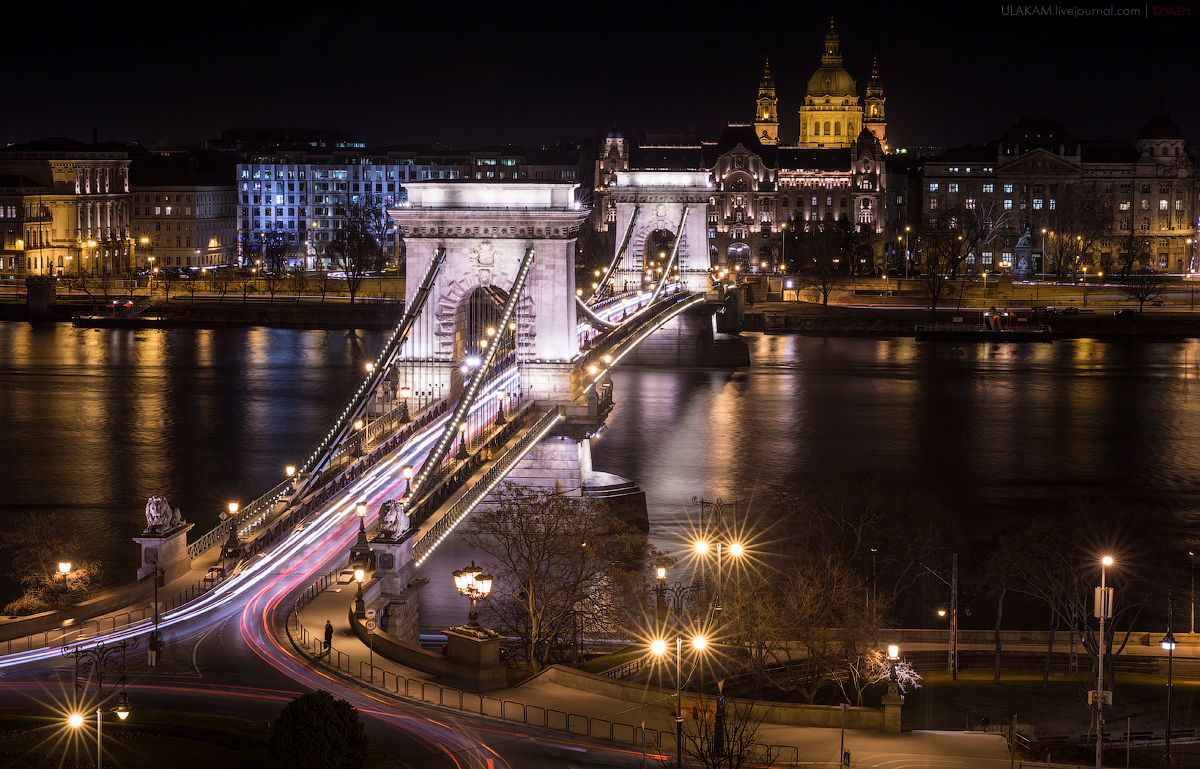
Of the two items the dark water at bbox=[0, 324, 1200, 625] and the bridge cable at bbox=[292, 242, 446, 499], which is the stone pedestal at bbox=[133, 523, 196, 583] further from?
the bridge cable at bbox=[292, 242, 446, 499]

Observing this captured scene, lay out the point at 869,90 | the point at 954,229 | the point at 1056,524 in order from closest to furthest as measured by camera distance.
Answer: the point at 1056,524 → the point at 954,229 → the point at 869,90

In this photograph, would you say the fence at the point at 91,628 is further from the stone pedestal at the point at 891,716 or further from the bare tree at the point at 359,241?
the bare tree at the point at 359,241

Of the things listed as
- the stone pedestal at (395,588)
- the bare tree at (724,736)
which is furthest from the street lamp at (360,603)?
the bare tree at (724,736)

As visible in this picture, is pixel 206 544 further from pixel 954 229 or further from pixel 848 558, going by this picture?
pixel 954 229

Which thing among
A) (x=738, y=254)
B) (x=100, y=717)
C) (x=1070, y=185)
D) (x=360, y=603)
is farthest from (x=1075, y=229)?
(x=100, y=717)

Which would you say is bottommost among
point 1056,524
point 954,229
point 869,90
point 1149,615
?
point 1149,615

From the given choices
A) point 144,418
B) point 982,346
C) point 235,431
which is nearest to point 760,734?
point 235,431


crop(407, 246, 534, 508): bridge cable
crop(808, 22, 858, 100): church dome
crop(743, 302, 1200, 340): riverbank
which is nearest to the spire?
crop(808, 22, 858, 100): church dome
